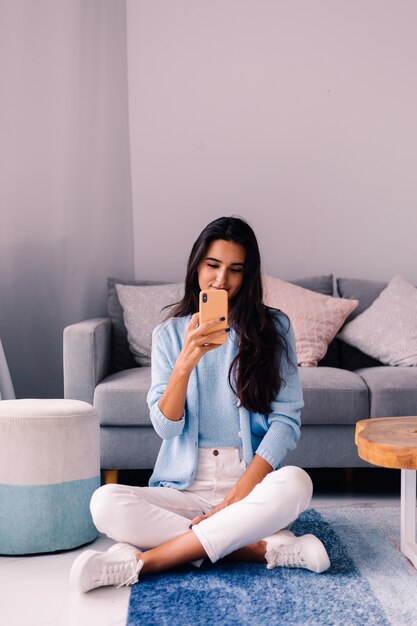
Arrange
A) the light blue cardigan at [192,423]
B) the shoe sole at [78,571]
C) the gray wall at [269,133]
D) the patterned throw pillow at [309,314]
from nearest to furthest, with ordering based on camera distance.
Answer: the shoe sole at [78,571] < the light blue cardigan at [192,423] < the patterned throw pillow at [309,314] < the gray wall at [269,133]

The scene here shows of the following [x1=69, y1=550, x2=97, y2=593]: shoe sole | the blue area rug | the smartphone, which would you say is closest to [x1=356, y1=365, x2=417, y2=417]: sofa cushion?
the blue area rug

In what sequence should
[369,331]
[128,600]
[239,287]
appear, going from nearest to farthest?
[128,600] < [239,287] < [369,331]

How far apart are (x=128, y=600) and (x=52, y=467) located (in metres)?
0.51

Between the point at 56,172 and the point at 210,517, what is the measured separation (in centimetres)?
213

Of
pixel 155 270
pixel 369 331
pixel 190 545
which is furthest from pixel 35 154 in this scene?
pixel 190 545

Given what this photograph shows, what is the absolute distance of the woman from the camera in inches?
72.8

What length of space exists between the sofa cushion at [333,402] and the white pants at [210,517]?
→ 31.4 inches

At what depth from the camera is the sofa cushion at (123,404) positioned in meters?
2.70

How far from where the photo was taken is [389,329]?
3.14 m

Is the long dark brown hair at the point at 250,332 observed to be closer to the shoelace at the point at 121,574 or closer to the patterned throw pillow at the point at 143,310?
the shoelace at the point at 121,574

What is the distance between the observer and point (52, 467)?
2123mm

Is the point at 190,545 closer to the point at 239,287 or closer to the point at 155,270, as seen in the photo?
the point at 239,287

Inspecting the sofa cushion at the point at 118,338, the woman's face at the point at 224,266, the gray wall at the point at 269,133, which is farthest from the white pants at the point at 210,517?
the gray wall at the point at 269,133

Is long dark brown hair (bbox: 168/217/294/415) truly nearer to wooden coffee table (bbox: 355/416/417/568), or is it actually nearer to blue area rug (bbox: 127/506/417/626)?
wooden coffee table (bbox: 355/416/417/568)
